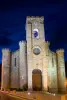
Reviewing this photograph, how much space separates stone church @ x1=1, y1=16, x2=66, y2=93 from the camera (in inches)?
2032

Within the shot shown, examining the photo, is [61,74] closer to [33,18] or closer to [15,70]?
[15,70]

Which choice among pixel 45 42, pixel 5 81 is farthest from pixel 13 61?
pixel 45 42

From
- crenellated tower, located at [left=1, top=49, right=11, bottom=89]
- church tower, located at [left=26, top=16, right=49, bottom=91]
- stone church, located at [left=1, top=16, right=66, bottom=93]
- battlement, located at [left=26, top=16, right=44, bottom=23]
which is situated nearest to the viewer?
church tower, located at [left=26, top=16, right=49, bottom=91]

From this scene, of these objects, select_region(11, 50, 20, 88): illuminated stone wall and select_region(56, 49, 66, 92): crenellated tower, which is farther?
select_region(56, 49, 66, 92): crenellated tower

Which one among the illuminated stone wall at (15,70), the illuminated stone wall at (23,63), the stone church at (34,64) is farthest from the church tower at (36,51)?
the illuminated stone wall at (15,70)

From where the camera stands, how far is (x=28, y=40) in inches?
2082

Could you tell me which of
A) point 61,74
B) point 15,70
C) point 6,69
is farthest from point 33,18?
point 61,74

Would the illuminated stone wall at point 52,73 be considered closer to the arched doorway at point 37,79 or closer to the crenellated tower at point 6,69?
the arched doorway at point 37,79

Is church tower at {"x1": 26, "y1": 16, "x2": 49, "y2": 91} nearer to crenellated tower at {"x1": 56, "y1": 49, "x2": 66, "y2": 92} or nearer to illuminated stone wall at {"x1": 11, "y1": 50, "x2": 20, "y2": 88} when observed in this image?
illuminated stone wall at {"x1": 11, "y1": 50, "x2": 20, "y2": 88}

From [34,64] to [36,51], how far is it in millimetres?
2940

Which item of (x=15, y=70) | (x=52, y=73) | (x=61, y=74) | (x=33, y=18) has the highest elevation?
(x=33, y=18)

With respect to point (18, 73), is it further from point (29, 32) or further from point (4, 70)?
point (29, 32)

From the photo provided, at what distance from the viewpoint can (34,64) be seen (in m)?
51.7

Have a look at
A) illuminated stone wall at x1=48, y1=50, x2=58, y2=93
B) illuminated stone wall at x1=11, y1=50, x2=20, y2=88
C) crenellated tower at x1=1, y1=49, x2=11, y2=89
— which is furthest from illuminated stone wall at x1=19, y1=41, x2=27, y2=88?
illuminated stone wall at x1=48, y1=50, x2=58, y2=93
